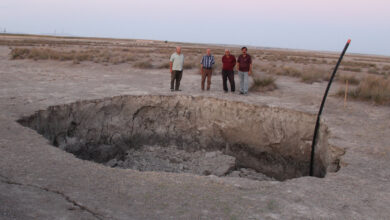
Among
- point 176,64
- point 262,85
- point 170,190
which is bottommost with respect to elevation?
point 170,190

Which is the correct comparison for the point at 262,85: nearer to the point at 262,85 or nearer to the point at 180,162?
the point at 262,85

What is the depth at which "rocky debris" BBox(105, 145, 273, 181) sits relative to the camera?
9.05 m

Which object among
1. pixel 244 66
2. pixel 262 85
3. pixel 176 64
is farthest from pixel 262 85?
pixel 176 64

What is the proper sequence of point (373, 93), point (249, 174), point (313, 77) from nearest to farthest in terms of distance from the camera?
point (249, 174) → point (373, 93) → point (313, 77)

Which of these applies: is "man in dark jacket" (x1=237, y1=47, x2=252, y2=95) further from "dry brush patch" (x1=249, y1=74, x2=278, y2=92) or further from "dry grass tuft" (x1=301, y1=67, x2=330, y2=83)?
"dry grass tuft" (x1=301, y1=67, x2=330, y2=83)

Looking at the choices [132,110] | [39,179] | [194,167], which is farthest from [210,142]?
[39,179]

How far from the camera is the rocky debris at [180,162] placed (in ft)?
29.7

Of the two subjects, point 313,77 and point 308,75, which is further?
point 313,77

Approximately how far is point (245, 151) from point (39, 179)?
20.7ft

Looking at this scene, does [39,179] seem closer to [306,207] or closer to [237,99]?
[306,207]

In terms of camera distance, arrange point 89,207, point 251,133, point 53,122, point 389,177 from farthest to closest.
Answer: point 251,133
point 53,122
point 389,177
point 89,207

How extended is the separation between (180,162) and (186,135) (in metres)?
0.95

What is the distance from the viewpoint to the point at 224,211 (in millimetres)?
3828

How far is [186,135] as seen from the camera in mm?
10328
